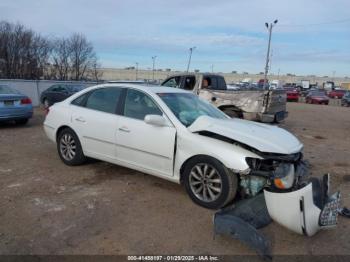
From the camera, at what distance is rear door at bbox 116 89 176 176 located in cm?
463

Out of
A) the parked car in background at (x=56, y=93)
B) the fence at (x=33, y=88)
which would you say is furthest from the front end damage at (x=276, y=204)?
the fence at (x=33, y=88)

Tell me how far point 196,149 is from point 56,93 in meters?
15.1

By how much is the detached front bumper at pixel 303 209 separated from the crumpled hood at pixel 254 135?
26.5 inches

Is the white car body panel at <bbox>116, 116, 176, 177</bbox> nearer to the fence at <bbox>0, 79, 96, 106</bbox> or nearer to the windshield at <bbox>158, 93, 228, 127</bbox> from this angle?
the windshield at <bbox>158, 93, 228, 127</bbox>

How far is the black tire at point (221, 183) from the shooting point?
4.07m

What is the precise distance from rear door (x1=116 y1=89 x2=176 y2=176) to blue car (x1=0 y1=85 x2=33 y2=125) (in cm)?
643

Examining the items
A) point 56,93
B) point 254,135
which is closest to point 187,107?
point 254,135

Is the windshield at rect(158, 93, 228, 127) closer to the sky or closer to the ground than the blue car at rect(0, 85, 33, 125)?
closer to the sky

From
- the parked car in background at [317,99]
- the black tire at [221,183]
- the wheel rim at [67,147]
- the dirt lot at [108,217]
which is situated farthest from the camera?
the parked car in background at [317,99]

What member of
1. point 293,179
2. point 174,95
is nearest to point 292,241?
point 293,179

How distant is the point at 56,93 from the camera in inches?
698

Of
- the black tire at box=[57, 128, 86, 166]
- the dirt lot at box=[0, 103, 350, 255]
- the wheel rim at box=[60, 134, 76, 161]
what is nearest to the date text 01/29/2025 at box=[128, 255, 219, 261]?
the dirt lot at box=[0, 103, 350, 255]

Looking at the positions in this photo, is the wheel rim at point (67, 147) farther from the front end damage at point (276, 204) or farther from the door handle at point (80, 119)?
the front end damage at point (276, 204)

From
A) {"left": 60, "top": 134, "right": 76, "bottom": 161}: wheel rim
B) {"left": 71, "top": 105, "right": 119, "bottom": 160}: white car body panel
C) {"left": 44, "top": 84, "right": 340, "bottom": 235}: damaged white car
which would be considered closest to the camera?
{"left": 44, "top": 84, "right": 340, "bottom": 235}: damaged white car
